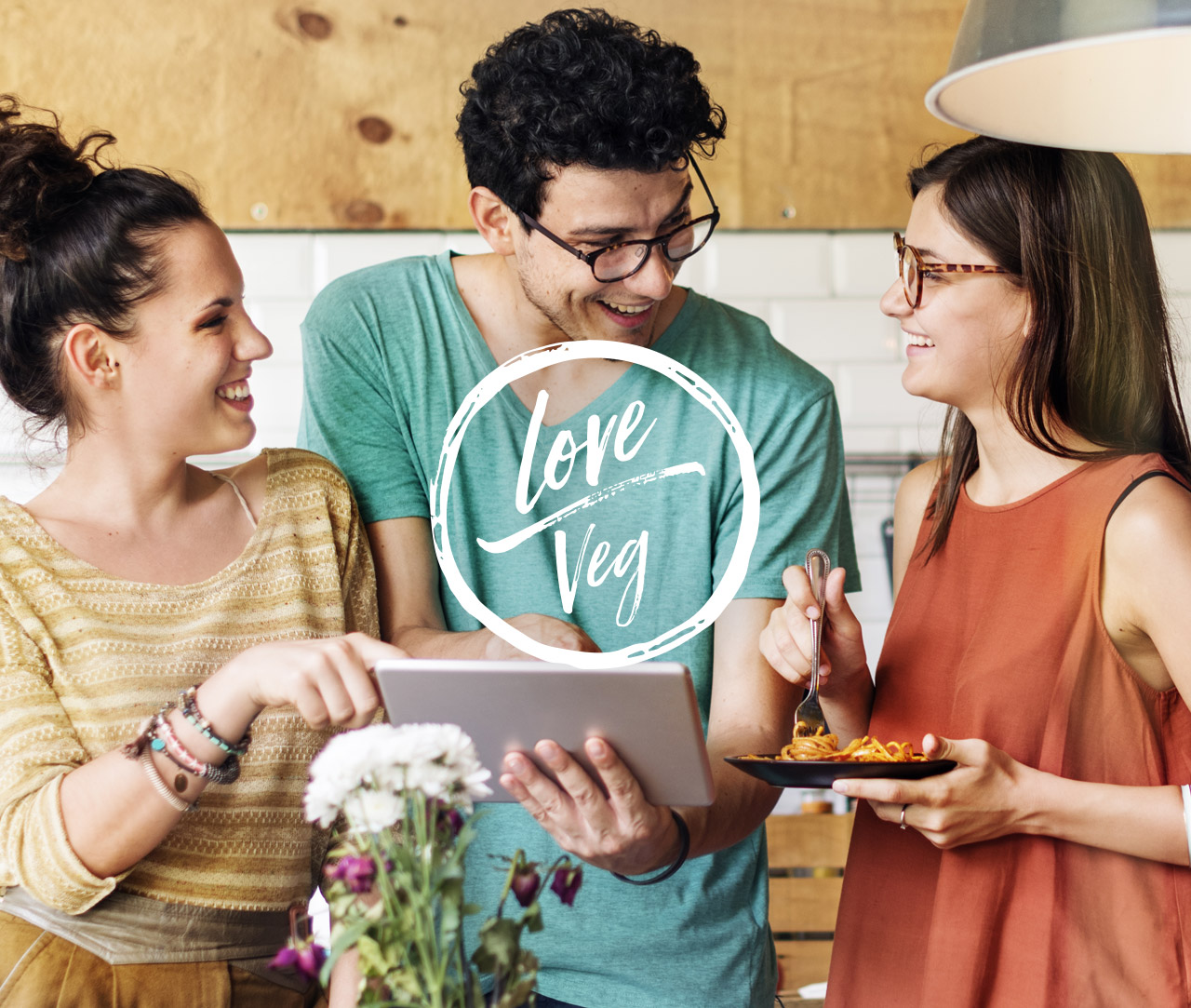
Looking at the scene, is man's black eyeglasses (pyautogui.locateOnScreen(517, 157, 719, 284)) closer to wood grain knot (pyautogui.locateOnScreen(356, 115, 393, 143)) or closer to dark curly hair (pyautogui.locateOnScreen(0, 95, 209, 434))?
dark curly hair (pyautogui.locateOnScreen(0, 95, 209, 434))

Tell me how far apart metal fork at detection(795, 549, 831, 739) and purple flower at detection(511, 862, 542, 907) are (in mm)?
529

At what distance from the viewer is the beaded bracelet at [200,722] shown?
3.54 ft

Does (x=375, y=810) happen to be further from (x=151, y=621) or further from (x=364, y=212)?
(x=364, y=212)

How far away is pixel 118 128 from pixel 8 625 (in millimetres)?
1796

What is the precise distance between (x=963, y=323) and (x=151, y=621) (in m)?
0.91

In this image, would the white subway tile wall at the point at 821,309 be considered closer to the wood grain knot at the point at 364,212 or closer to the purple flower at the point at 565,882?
the wood grain knot at the point at 364,212

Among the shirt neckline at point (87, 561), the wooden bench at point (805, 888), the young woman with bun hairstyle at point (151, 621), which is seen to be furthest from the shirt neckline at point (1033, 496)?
the wooden bench at point (805, 888)

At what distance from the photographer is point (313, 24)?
266 centimetres

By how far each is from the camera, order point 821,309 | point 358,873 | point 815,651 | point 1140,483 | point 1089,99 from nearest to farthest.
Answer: point 358,873 → point 1089,99 → point 1140,483 → point 815,651 → point 821,309

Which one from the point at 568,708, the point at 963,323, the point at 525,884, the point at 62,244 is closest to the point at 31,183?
the point at 62,244

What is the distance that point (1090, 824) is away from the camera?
1143 mm

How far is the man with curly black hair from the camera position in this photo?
135cm

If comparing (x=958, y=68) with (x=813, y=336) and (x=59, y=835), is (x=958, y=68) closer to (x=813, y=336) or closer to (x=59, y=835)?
(x=59, y=835)

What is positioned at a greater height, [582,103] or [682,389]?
[582,103]
